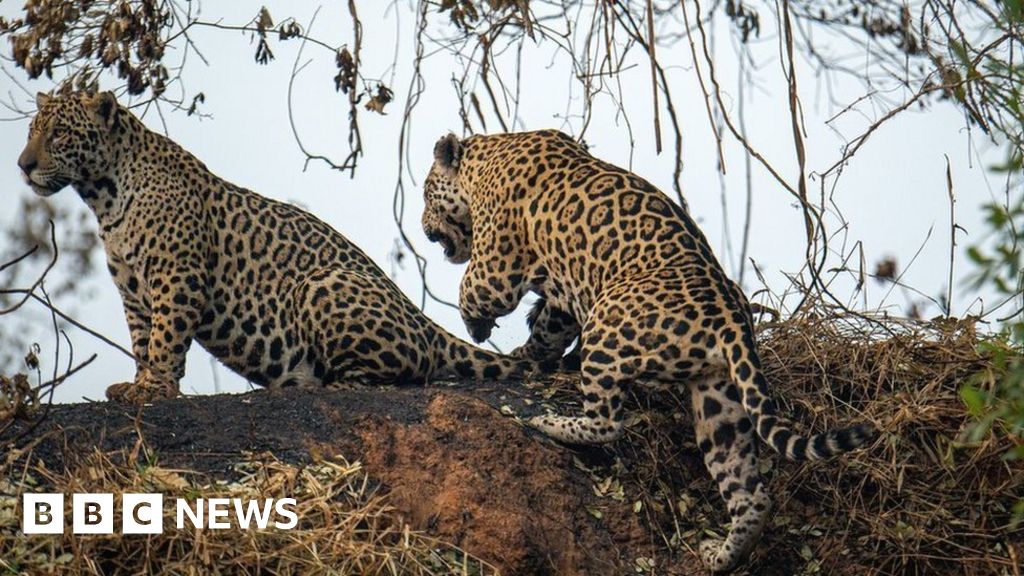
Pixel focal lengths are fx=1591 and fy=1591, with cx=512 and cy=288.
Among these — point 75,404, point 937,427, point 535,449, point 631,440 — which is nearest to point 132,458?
point 75,404

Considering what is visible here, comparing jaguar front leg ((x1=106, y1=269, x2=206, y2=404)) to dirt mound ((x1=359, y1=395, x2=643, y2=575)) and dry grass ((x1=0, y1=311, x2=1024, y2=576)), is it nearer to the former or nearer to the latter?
dirt mound ((x1=359, y1=395, x2=643, y2=575))

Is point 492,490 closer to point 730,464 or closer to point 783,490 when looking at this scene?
point 730,464

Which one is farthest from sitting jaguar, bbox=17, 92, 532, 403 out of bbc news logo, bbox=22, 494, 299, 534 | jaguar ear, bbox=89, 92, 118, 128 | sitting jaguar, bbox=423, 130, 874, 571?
bbc news logo, bbox=22, 494, 299, 534

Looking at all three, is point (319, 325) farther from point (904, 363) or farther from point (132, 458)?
point (904, 363)

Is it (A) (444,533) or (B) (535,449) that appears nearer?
(A) (444,533)

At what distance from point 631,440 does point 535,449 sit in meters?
0.60

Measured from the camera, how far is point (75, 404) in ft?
27.7

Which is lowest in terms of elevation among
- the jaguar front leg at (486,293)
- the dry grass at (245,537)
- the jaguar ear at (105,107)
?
the dry grass at (245,537)

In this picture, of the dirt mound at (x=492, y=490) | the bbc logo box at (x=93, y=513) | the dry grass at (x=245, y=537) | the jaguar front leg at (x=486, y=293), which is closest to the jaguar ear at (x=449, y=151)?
the jaguar front leg at (x=486, y=293)

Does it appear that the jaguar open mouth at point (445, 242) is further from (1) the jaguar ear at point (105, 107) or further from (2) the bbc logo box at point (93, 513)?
(2) the bbc logo box at point (93, 513)

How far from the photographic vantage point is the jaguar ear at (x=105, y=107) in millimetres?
10031

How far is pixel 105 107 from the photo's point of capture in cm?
1008

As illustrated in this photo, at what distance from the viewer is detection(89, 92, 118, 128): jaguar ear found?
32.9 feet

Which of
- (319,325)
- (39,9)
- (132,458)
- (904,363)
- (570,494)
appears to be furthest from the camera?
(39,9)
